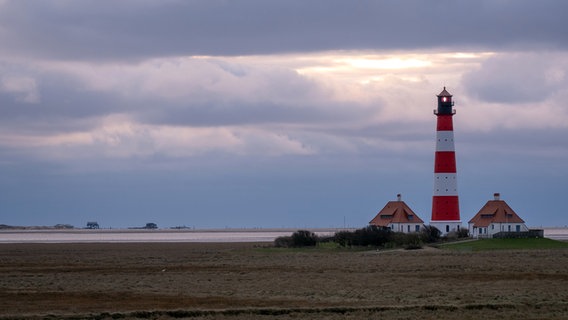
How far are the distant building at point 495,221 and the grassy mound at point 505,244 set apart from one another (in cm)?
Result: 851

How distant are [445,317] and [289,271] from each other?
18.2 meters

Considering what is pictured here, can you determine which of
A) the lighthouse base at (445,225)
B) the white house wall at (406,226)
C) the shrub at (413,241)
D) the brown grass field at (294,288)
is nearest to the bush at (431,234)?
the shrub at (413,241)

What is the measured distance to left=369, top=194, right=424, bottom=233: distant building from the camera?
8412 centimetres

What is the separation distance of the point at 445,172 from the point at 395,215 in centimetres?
1310

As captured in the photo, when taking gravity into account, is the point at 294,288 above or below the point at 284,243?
below

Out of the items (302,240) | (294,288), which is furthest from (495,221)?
(294,288)

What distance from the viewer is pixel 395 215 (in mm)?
85688

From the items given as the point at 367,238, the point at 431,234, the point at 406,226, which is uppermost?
the point at 406,226

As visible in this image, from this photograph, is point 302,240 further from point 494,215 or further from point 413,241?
point 494,215

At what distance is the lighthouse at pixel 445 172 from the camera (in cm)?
7356

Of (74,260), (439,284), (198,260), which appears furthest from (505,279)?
(74,260)

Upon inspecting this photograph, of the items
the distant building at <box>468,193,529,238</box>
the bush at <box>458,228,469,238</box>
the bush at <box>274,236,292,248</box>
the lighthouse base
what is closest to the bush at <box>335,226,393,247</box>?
the bush at <box>274,236,292,248</box>

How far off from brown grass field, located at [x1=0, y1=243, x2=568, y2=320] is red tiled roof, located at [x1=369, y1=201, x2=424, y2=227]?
30.2 metres

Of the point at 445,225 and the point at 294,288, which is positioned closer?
the point at 294,288
